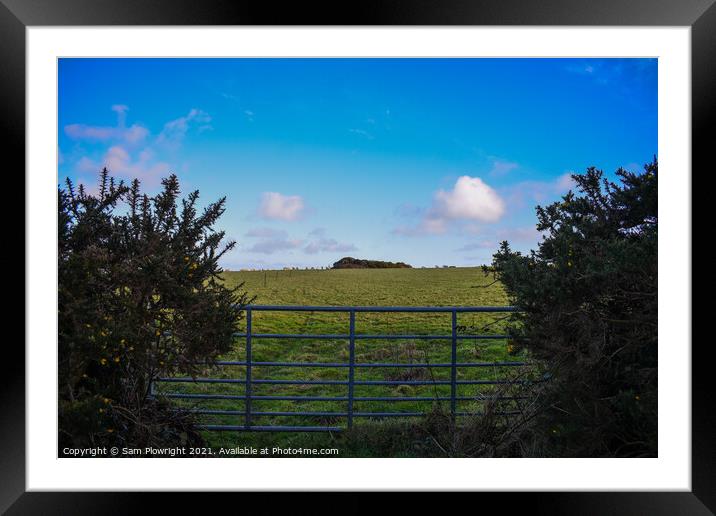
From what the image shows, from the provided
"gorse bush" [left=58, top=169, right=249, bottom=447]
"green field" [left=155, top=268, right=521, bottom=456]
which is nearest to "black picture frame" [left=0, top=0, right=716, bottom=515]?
"gorse bush" [left=58, top=169, right=249, bottom=447]

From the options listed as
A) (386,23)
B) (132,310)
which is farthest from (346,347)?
(386,23)

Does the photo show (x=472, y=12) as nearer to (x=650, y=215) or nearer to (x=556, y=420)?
(x=650, y=215)

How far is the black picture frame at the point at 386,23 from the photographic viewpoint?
1.69 meters

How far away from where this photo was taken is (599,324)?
2.21 meters

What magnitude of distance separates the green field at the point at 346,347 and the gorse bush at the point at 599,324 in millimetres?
425

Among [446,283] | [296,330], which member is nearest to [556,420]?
[296,330]

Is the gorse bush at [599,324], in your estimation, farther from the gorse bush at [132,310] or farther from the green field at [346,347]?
the gorse bush at [132,310]

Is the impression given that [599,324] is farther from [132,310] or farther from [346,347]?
[346,347]

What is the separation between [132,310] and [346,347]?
3.57 metres

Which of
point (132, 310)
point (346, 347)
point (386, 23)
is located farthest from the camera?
point (346, 347)

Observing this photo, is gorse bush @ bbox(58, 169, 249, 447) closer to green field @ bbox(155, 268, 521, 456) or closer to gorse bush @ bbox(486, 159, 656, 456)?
green field @ bbox(155, 268, 521, 456)

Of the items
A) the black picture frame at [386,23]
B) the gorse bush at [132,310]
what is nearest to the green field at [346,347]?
the gorse bush at [132,310]

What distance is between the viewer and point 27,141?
1821 mm

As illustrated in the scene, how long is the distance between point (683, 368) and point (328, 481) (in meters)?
1.64
